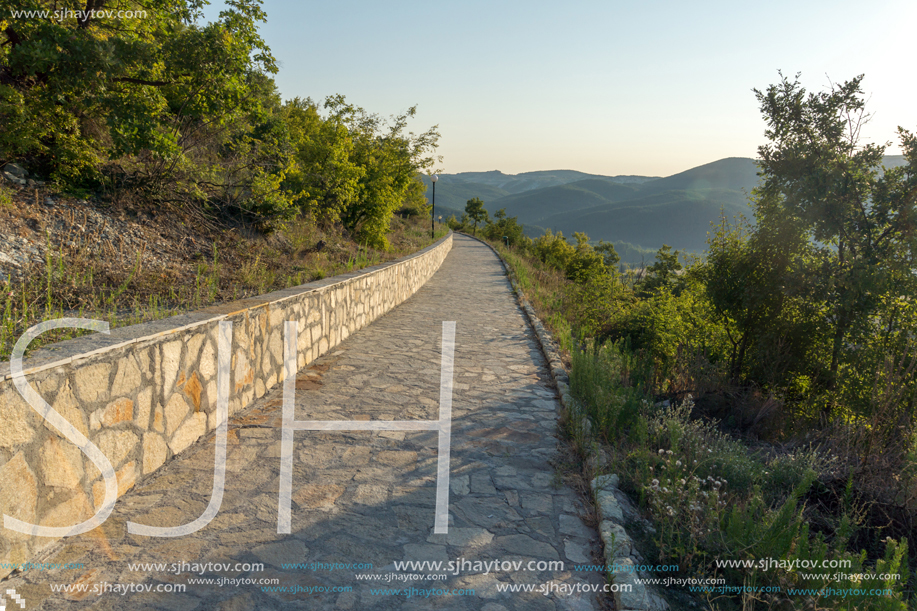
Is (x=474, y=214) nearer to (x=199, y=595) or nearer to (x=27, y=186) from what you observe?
(x=27, y=186)

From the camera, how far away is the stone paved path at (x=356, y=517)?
230cm

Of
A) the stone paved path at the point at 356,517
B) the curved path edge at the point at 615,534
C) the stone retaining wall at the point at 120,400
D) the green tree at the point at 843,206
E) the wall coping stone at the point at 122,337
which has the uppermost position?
the green tree at the point at 843,206

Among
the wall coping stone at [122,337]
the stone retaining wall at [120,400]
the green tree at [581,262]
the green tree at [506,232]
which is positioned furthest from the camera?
the green tree at [506,232]

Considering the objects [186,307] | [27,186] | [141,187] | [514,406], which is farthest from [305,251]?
[514,406]

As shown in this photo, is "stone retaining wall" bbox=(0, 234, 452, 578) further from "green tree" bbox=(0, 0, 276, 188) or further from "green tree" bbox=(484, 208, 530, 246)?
"green tree" bbox=(484, 208, 530, 246)

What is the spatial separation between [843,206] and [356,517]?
7680 mm

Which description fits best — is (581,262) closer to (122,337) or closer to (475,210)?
(122,337)

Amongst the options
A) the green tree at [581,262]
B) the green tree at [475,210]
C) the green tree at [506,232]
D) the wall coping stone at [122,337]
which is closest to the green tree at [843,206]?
the wall coping stone at [122,337]

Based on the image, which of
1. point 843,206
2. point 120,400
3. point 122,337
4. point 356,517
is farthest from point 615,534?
point 843,206

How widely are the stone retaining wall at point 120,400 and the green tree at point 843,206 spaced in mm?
7347

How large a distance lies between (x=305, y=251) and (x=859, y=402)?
31.3ft

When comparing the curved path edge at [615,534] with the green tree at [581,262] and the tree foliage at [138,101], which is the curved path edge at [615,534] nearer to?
the tree foliage at [138,101]

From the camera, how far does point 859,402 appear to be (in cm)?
643

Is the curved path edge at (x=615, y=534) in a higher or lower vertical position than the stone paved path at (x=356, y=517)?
higher
